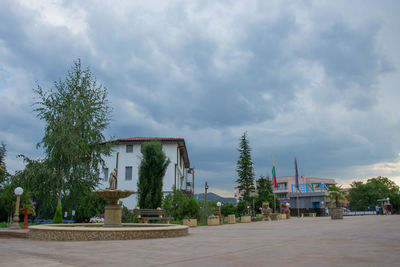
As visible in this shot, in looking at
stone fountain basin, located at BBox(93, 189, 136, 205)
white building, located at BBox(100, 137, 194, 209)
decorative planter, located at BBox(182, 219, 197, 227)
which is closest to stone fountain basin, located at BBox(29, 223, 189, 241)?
stone fountain basin, located at BBox(93, 189, 136, 205)

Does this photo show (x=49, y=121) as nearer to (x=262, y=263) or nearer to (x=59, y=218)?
(x=59, y=218)

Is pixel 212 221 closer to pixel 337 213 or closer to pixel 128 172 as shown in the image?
pixel 337 213

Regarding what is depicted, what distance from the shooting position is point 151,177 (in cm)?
2389

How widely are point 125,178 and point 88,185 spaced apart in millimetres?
12450

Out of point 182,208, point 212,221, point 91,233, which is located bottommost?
point 212,221

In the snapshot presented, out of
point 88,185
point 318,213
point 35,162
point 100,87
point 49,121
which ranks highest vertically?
point 100,87

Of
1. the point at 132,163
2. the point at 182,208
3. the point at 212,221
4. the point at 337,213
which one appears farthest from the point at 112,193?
the point at 132,163

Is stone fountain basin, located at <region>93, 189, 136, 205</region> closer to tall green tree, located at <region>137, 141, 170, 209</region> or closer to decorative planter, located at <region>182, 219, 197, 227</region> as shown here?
decorative planter, located at <region>182, 219, 197, 227</region>

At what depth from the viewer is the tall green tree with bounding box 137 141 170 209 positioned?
23.6 metres

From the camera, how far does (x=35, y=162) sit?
23031 mm

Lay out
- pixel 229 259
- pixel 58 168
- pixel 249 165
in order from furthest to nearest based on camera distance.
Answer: pixel 249 165 → pixel 58 168 → pixel 229 259

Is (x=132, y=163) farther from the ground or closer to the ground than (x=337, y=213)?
farther from the ground

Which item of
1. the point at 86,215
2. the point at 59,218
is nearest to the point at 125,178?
the point at 86,215

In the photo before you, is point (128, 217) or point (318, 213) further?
point (318, 213)
